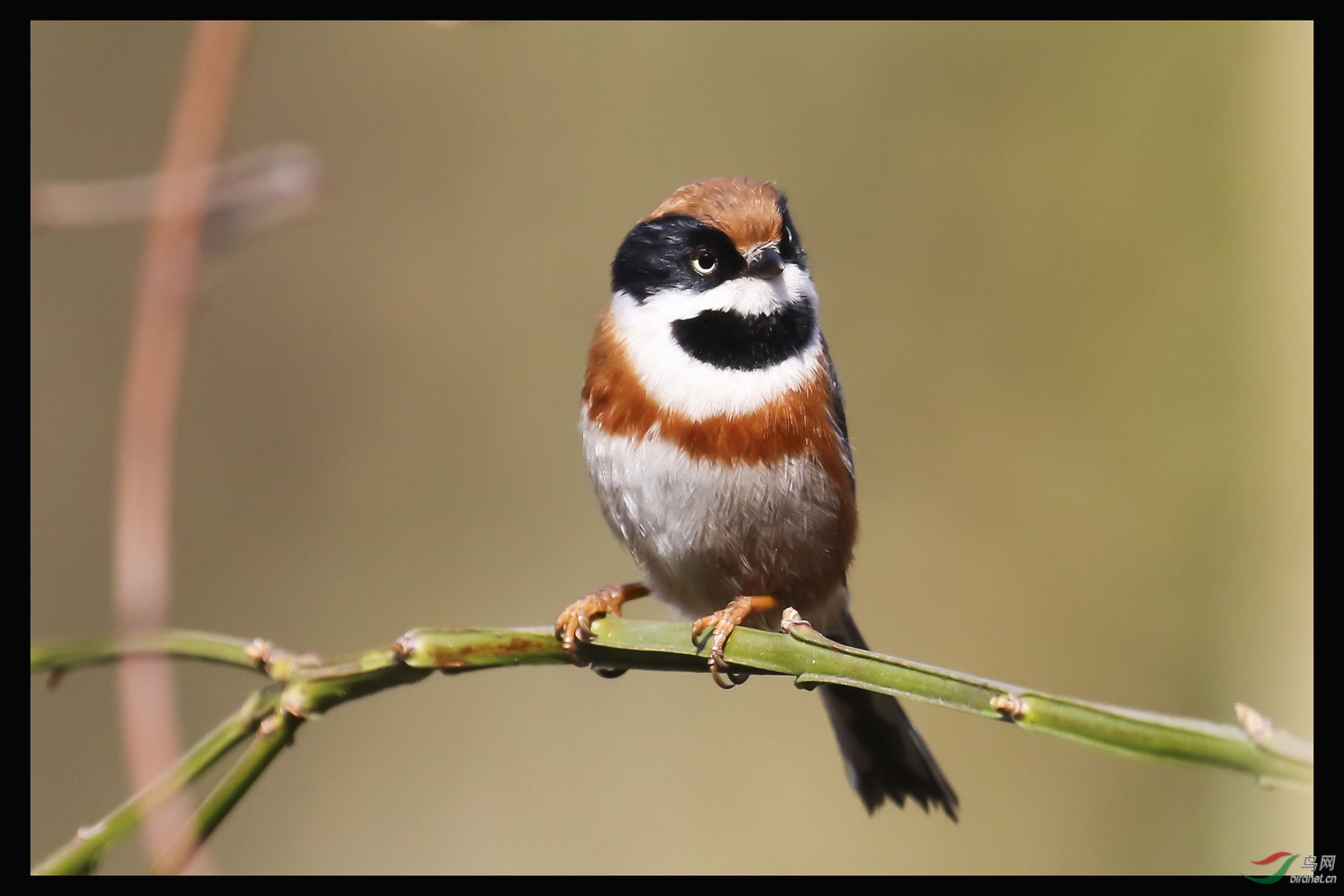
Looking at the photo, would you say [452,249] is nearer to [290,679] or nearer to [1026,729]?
[290,679]

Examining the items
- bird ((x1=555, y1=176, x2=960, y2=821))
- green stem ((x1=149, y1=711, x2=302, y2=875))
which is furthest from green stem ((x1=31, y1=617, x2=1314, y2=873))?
bird ((x1=555, y1=176, x2=960, y2=821))

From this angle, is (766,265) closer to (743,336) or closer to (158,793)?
(743,336)

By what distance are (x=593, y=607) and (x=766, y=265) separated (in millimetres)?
796

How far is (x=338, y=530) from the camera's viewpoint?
4273 millimetres

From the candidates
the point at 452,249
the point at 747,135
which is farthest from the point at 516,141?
Answer: the point at 747,135

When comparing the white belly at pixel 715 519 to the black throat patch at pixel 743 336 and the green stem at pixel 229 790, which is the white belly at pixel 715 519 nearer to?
the black throat patch at pixel 743 336

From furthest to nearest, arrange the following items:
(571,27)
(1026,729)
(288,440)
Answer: (571,27)
(288,440)
(1026,729)

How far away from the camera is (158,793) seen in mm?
1059

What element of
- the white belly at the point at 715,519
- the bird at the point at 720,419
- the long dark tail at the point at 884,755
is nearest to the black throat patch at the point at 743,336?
the bird at the point at 720,419

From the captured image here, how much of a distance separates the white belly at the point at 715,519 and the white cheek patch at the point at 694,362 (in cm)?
11

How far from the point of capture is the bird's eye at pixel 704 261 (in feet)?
6.50

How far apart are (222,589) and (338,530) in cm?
48

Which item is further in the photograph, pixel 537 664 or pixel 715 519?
pixel 715 519

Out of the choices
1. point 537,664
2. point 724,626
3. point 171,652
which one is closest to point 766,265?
point 724,626
